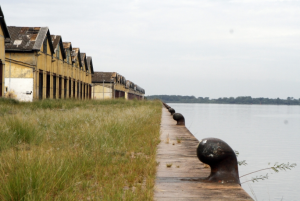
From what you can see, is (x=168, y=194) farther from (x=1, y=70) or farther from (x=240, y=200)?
(x=1, y=70)

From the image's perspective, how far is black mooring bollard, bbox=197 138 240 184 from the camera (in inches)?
220

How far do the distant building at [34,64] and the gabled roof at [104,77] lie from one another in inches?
1017

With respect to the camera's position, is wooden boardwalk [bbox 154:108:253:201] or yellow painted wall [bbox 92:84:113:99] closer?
wooden boardwalk [bbox 154:108:253:201]

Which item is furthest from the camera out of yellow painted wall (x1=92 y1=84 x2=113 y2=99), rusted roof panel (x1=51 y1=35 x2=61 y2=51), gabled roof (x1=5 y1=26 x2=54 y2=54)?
yellow painted wall (x1=92 y1=84 x2=113 y2=99)

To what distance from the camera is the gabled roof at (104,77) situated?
66188 mm

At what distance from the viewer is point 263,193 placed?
29.9 feet

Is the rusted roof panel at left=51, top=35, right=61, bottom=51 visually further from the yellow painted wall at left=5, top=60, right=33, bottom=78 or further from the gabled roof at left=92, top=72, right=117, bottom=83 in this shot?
the gabled roof at left=92, top=72, right=117, bottom=83

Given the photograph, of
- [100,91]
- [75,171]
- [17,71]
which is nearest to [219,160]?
[75,171]

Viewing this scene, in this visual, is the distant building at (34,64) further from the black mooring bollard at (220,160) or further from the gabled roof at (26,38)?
the black mooring bollard at (220,160)

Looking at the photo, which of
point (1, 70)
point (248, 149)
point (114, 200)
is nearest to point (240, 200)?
point (114, 200)

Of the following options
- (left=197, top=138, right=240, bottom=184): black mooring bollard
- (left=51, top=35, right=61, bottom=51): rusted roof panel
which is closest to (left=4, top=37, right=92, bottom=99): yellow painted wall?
(left=51, top=35, right=61, bottom=51): rusted roof panel

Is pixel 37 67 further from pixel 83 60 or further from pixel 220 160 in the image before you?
pixel 220 160

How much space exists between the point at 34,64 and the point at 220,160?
27.7 meters

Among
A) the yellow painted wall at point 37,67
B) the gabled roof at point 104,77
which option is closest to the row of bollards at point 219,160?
the yellow painted wall at point 37,67
